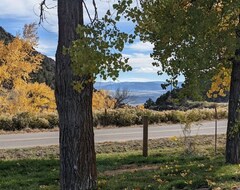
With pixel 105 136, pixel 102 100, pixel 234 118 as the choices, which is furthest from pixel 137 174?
pixel 102 100

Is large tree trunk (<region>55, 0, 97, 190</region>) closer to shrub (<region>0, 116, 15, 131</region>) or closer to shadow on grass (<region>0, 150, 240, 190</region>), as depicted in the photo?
shadow on grass (<region>0, 150, 240, 190</region>)

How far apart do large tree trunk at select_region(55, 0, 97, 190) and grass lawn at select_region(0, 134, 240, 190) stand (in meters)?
1.06

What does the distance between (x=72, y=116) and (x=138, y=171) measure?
4.64m

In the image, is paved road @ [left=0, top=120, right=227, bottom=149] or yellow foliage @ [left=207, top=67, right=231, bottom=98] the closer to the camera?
yellow foliage @ [left=207, top=67, right=231, bottom=98]

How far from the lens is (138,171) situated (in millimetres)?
11203

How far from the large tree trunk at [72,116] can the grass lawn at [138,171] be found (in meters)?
1.06

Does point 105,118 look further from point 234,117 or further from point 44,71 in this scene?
point 44,71

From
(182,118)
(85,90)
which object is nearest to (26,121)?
(182,118)

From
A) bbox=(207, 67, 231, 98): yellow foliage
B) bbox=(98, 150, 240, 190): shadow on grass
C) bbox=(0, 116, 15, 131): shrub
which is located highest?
bbox=(207, 67, 231, 98): yellow foliage

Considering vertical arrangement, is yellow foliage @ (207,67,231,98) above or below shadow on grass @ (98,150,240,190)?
above

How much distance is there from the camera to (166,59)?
9.48 m

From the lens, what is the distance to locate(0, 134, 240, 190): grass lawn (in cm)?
862

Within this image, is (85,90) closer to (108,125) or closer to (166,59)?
(166,59)

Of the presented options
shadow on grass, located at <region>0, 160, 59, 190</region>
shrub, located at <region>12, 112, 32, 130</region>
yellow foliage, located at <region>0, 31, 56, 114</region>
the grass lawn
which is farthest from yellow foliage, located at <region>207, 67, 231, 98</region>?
yellow foliage, located at <region>0, 31, 56, 114</region>
